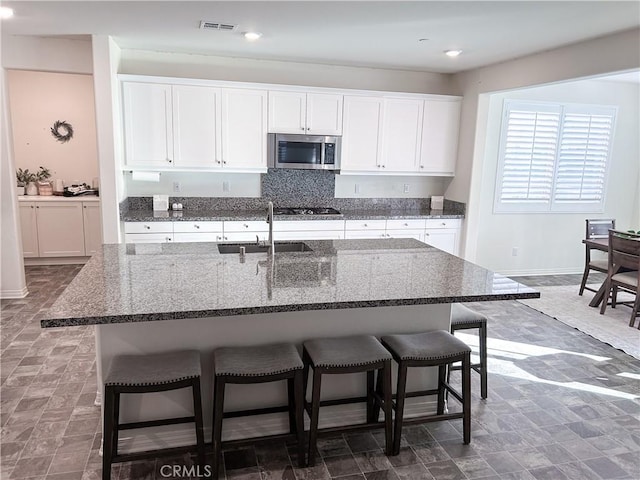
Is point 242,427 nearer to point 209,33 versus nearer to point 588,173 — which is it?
point 209,33

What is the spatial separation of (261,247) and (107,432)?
62.3 inches

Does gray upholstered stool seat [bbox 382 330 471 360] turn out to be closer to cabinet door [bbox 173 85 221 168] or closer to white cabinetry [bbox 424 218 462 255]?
white cabinetry [bbox 424 218 462 255]

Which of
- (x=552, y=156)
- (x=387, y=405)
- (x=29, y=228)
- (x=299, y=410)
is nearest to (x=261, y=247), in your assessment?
(x=299, y=410)

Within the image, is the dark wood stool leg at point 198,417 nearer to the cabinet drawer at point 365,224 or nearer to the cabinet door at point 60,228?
the cabinet drawer at point 365,224

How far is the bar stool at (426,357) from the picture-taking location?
2404 millimetres

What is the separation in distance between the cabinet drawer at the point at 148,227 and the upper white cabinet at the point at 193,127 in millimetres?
613

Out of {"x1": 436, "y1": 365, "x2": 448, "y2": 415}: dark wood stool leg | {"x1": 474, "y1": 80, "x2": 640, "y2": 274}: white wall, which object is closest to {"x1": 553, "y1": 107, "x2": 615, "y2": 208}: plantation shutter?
{"x1": 474, "y1": 80, "x2": 640, "y2": 274}: white wall

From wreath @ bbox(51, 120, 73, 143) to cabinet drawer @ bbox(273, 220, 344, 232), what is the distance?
3.59 meters

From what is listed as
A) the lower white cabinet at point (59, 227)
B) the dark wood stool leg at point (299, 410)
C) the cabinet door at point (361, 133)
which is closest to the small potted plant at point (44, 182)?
the lower white cabinet at point (59, 227)

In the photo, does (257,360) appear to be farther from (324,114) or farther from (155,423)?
(324,114)

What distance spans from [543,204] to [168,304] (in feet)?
18.1

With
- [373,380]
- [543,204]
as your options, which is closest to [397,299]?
[373,380]

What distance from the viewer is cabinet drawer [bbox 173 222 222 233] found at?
4.65 meters

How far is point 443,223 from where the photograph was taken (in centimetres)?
545
